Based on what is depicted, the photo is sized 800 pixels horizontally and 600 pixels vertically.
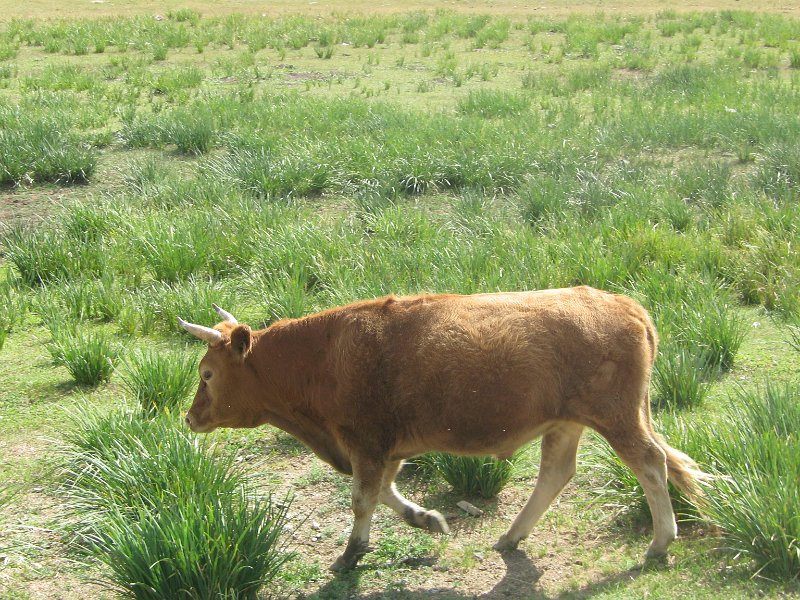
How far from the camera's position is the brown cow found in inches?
210

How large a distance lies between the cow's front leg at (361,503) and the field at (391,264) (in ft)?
A: 0.40

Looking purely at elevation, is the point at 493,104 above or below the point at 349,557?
above

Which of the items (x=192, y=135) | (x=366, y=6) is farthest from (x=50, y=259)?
(x=366, y=6)

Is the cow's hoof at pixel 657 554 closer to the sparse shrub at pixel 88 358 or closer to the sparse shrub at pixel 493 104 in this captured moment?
the sparse shrub at pixel 88 358

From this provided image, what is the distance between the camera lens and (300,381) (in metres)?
5.88

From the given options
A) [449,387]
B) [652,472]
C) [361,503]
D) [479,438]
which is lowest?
[361,503]

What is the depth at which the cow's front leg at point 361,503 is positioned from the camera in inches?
219

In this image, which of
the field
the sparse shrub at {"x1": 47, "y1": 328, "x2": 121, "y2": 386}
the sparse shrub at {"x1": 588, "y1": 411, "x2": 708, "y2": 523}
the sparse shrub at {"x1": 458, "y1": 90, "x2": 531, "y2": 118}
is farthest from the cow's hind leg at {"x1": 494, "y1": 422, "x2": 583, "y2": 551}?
the sparse shrub at {"x1": 458, "y1": 90, "x2": 531, "y2": 118}

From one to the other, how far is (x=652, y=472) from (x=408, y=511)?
4.68 feet

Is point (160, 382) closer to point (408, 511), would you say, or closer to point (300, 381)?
point (300, 381)

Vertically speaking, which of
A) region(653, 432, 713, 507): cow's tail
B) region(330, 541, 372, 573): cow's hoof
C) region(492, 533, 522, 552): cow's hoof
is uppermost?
region(653, 432, 713, 507): cow's tail

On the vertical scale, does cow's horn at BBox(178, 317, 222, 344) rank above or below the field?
above

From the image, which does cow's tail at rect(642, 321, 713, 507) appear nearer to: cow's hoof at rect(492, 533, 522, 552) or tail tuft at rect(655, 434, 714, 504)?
tail tuft at rect(655, 434, 714, 504)

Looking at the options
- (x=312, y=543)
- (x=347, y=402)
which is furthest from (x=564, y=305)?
(x=312, y=543)
